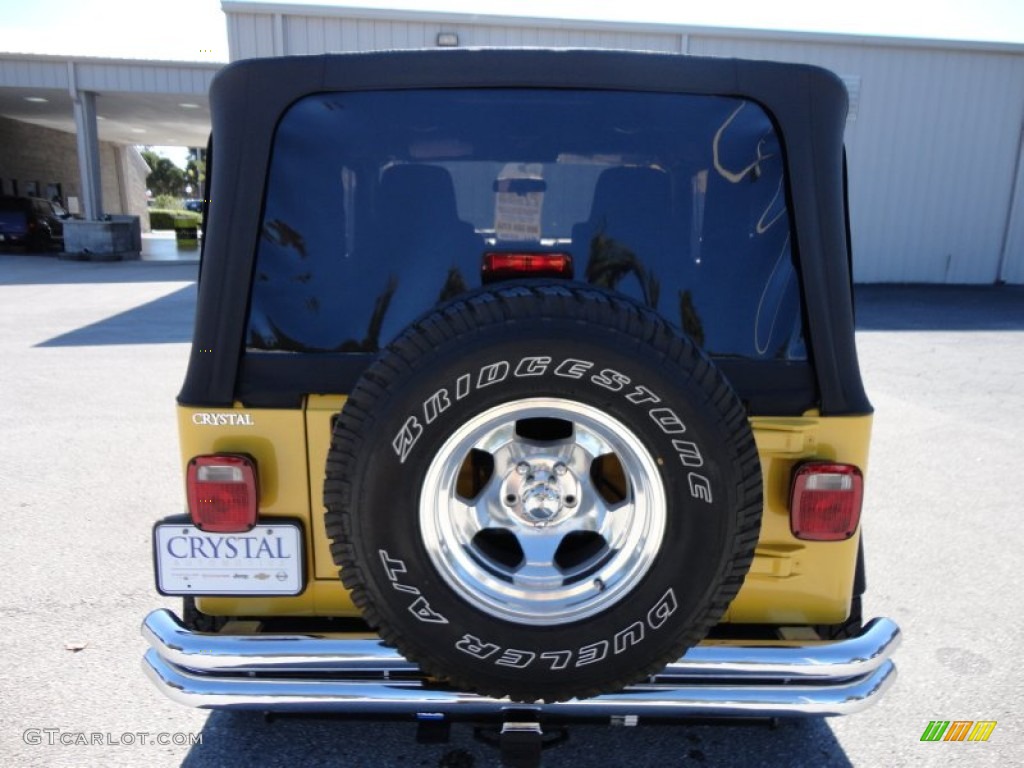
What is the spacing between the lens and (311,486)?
2.01 metres

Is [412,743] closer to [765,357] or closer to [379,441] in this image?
[379,441]

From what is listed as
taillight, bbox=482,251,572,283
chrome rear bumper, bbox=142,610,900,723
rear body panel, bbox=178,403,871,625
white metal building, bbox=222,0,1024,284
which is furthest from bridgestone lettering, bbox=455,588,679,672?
white metal building, bbox=222,0,1024,284

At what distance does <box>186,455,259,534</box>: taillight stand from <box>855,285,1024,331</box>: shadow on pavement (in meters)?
10.0

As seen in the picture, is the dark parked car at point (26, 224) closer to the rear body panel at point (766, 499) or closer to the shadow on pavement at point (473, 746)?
the shadow on pavement at point (473, 746)

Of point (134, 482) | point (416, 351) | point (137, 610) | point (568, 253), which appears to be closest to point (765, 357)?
point (568, 253)

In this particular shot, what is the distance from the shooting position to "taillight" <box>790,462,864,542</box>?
1.96 metres

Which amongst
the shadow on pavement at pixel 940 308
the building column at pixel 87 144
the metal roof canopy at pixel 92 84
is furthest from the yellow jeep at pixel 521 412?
the building column at pixel 87 144

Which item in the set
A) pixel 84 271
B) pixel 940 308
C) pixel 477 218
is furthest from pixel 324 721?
pixel 84 271

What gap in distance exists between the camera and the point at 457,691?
1.82 meters

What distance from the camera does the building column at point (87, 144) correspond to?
1922cm

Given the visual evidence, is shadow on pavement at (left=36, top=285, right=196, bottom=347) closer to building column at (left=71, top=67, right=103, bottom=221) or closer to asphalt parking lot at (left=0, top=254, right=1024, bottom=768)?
asphalt parking lot at (left=0, top=254, right=1024, bottom=768)

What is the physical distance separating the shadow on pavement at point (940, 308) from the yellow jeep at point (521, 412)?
9308 mm

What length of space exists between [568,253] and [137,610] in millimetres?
2457

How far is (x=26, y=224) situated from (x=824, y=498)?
27094 mm
